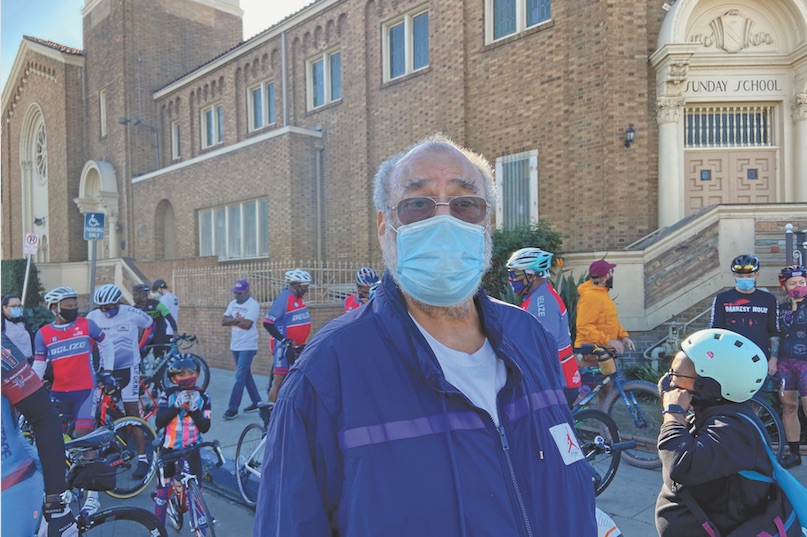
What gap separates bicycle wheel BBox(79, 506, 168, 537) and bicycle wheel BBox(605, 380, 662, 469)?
4.45m

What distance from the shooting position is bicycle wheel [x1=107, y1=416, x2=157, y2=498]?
5.74m

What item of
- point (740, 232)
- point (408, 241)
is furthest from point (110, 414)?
point (740, 232)

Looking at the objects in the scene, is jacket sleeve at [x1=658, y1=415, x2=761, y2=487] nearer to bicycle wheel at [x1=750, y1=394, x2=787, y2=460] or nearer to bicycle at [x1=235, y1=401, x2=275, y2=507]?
bicycle wheel at [x1=750, y1=394, x2=787, y2=460]

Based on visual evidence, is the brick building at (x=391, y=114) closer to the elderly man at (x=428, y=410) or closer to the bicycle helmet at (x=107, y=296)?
the bicycle helmet at (x=107, y=296)

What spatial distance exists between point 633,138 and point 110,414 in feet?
32.2

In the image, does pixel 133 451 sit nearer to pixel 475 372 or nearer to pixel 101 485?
pixel 101 485

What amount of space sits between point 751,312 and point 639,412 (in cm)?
155

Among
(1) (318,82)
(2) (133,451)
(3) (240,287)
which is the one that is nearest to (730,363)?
(2) (133,451)

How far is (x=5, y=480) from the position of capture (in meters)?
2.42

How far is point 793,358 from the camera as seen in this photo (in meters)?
5.74

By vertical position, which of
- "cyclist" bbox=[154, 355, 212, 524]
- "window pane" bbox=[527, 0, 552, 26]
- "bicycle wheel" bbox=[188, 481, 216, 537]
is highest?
"window pane" bbox=[527, 0, 552, 26]

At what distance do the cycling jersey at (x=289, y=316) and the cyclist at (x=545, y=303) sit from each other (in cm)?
355

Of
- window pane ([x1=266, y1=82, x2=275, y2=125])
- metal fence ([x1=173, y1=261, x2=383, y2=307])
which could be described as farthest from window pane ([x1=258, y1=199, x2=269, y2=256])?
window pane ([x1=266, y1=82, x2=275, y2=125])

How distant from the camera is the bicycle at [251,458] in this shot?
5207mm
